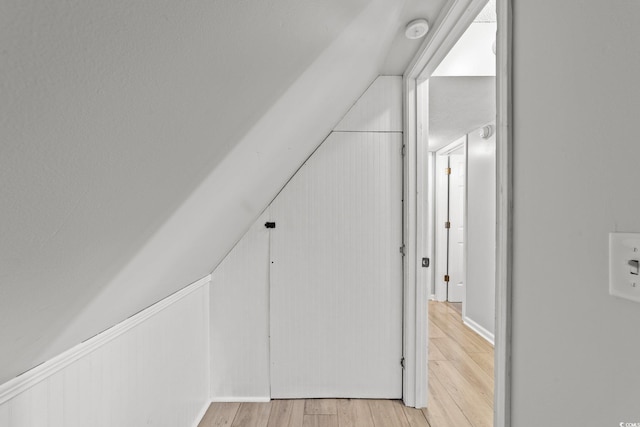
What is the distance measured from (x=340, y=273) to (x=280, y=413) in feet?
2.96

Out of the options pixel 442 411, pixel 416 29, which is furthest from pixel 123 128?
pixel 442 411

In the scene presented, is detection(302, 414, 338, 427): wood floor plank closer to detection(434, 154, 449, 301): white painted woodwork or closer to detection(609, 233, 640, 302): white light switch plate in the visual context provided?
detection(609, 233, 640, 302): white light switch plate

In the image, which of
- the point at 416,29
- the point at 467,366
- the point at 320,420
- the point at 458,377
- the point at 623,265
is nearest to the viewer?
the point at 623,265

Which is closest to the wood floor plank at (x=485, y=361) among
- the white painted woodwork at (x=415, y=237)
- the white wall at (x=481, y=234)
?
the white wall at (x=481, y=234)

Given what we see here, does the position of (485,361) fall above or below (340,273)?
below

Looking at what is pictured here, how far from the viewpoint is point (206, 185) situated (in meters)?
0.89

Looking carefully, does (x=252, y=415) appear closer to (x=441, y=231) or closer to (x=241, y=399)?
(x=241, y=399)

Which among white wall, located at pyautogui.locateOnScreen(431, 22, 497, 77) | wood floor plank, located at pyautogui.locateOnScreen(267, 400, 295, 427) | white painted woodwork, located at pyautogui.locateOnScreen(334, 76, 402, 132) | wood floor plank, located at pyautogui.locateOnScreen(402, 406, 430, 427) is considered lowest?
wood floor plank, located at pyautogui.locateOnScreen(267, 400, 295, 427)

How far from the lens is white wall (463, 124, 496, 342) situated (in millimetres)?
3119

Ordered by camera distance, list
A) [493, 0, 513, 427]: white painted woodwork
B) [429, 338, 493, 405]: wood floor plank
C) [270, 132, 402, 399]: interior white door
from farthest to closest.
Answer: [429, 338, 493, 405]: wood floor plank < [270, 132, 402, 399]: interior white door < [493, 0, 513, 427]: white painted woodwork

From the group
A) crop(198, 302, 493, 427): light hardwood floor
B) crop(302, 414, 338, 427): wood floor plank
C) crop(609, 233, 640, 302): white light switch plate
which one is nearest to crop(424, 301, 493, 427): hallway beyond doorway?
crop(198, 302, 493, 427): light hardwood floor

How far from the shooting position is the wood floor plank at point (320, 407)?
75.8 inches

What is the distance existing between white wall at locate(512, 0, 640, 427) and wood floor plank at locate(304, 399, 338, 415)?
1.29m

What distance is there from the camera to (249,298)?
80.7 inches
